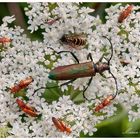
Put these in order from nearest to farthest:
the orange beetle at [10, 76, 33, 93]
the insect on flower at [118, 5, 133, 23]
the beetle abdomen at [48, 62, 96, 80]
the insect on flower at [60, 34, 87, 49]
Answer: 1. the beetle abdomen at [48, 62, 96, 80]
2. the orange beetle at [10, 76, 33, 93]
3. the insect on flower at [60, 34, 87, 49]
4. the insect on flower at [118, 5, 133, 23]

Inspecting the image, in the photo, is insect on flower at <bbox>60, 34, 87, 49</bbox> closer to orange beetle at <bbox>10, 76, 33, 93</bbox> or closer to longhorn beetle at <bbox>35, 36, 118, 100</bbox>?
longhorn beetle at <bbox>35, 36, 118, 100</bbox>

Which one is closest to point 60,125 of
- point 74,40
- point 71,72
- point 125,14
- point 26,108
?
point 26,108

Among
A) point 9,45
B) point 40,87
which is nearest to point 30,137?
point 40,87

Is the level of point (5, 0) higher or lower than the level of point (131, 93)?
higher

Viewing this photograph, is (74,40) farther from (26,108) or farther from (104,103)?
(26,108)

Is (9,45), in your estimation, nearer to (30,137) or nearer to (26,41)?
(26,41)

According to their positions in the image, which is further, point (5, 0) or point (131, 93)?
point (5, 0)

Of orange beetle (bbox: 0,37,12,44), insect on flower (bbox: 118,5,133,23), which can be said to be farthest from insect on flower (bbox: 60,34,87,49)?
orange beetle (bbox: 0,37,12,44)
